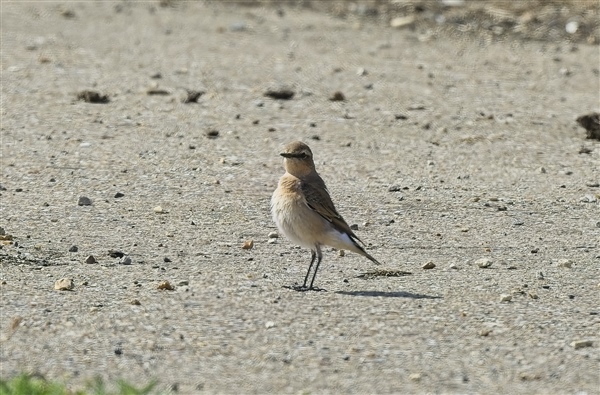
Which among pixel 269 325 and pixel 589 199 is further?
pixel 589 199

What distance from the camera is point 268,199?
1092 cm

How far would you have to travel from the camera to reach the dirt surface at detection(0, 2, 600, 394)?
686 centimetres

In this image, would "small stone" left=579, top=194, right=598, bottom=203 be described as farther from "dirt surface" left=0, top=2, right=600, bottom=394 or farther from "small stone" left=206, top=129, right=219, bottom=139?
"small stone" left=206, top=129, right=219, bottom=139

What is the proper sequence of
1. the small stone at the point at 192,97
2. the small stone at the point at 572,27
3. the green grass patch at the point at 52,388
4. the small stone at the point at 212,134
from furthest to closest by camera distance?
1. the small stone at the point at 572,27
2. the small stone at the point at 192,97
3. the small stone at the point at 212,134
4. the green grass patch at the point at 52,388

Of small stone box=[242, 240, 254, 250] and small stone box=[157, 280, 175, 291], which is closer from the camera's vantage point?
small stone box=[157, 280, 175, 291]

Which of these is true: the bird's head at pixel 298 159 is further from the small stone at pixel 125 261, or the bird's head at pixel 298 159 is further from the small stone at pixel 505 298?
the small stone at pixel 505 298

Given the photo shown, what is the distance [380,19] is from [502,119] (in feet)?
21.3

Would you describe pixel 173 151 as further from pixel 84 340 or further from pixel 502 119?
pixel 84 340

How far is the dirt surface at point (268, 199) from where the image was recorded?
686 cm

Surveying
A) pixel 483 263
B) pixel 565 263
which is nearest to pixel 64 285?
pixel 483 263

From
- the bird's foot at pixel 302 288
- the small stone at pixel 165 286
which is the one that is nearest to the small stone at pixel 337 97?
the bird's foot at pixel 302 288

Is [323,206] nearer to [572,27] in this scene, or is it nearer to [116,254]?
[116,254]

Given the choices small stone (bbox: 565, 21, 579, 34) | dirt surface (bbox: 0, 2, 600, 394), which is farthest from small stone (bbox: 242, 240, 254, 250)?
small stone (bbox: 565, 21, 579, 34)

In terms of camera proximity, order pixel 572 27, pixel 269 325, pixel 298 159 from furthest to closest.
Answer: pixel 572 27 → pixel 298 159 → pixel 269 325
